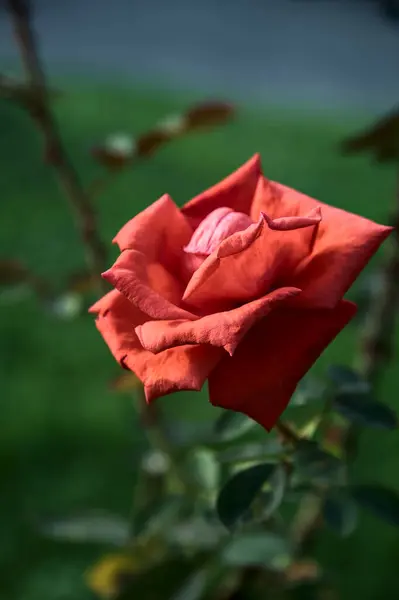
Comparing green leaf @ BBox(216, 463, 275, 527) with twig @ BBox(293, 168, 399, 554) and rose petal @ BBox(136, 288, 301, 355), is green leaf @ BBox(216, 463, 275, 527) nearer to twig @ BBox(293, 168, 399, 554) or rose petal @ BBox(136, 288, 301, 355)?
rose petal @ BBox(136, 288, 301, 355)

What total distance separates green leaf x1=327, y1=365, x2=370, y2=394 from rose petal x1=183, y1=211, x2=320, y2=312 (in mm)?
157

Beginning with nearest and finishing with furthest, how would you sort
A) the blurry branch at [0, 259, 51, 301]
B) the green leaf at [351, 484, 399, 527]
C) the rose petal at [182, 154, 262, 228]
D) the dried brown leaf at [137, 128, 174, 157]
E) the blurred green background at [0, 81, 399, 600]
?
the rose petal at [182, 154, 262, 228], the green leaf at [351, 484, 399, 527], the dried brown leaf at [137, 128, 174, 157], the blurry branch at [0, 259, 51, 301], the blurred green background at [0, 81, 399, 600]

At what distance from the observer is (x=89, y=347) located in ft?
6.47

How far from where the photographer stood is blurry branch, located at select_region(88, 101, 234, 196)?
82cm

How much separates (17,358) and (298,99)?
2.09 meters

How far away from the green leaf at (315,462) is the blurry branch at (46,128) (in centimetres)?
35

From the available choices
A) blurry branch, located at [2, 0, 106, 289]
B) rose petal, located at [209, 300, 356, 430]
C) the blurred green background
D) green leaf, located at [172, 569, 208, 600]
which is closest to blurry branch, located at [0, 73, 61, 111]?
blurry branch, located at [2, 0, 106, 289]

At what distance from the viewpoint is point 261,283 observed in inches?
19.6

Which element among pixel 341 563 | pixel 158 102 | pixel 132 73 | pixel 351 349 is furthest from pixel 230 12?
pixel 341 563

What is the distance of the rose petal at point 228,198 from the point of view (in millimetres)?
559

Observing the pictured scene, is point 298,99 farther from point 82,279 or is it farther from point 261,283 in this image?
point 261,283

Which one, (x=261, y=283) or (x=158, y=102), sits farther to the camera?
(x=158, y=102)

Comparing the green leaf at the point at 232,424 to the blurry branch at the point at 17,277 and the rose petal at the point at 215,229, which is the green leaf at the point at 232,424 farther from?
the blurry branch at the point at 17,277

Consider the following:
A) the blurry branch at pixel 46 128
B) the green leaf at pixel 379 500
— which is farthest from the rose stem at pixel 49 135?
the green leaf at pixel 379 500
